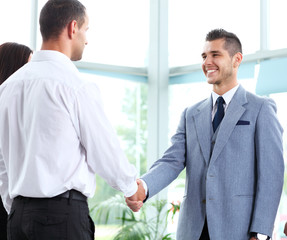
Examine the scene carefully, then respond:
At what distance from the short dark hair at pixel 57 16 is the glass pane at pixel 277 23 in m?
3.03

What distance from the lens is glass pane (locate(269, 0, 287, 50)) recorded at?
4.71 metres

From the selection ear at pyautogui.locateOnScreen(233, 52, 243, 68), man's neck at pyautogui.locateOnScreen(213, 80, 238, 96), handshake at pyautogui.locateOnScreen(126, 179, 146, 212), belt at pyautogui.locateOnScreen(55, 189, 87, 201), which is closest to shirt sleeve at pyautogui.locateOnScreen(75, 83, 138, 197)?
belt at pyautogui.locateOnScreen(55, 189, 87, 201)

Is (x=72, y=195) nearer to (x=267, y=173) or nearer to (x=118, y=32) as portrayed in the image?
(x=267, y=173)

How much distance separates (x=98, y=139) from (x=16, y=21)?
3.36 meters

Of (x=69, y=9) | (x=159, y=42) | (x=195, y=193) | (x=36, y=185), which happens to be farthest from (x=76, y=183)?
(x=159, y=42)

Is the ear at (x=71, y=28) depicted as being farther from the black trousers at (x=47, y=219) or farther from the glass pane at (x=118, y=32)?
the glass pane at (x=118, y=32)

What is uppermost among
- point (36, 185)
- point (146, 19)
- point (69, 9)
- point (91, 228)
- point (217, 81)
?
point (146, 19)

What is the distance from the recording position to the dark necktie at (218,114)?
9.21 ft

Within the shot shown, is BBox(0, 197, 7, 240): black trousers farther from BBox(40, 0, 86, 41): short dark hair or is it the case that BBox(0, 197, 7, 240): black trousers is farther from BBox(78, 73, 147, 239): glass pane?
BBox(78, 73, 147, 239): glass pane

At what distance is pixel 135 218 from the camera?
5.12 metres

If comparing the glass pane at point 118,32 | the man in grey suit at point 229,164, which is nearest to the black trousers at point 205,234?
the man in grey suit at point 229,164

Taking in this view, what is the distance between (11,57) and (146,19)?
3.24 metres

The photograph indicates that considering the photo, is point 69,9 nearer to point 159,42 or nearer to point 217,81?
point 217,81

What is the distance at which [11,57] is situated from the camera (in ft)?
8.98
